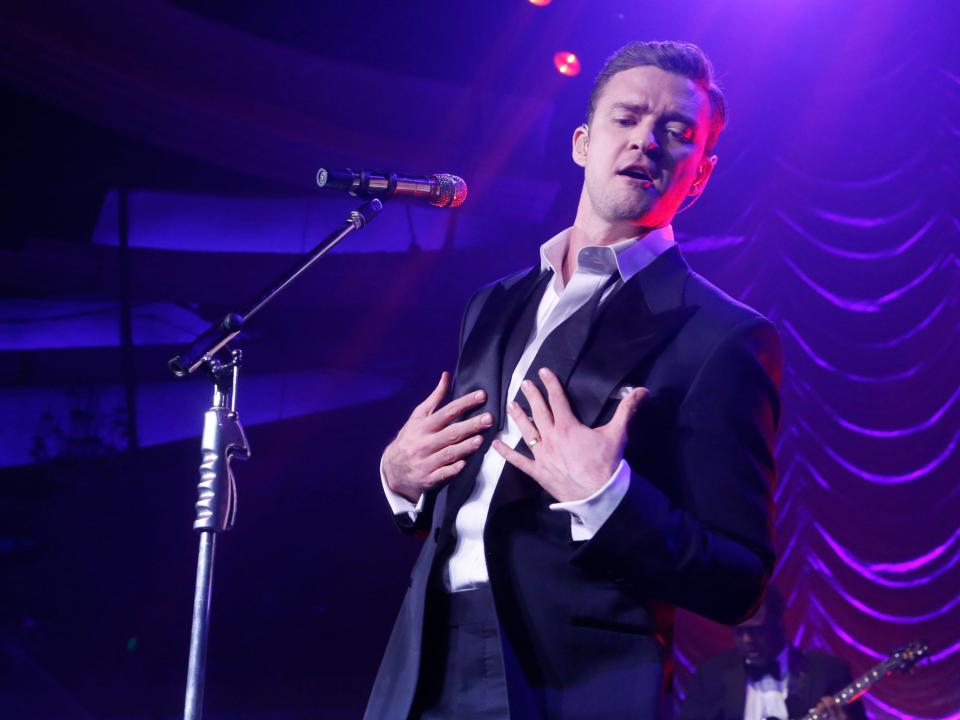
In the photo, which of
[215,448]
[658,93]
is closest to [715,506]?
[658,93]

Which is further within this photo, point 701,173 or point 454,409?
point 701,173

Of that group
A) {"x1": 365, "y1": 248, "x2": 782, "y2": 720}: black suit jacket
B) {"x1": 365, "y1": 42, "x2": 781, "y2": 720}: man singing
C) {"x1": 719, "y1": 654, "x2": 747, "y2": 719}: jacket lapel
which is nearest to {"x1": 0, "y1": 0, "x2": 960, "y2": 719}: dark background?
{"x1": 719, "y1": 654, "x2": 747, "y2": 719}: jacket lapel

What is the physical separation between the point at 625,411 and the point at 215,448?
0.81 meters

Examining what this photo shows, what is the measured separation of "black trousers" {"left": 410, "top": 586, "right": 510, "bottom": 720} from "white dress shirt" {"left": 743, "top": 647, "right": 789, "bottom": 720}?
451 cm

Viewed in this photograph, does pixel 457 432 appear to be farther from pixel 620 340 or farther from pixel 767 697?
pixel 767 697

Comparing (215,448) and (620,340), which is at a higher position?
(620,340)

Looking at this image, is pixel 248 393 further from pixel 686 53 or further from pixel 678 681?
pixel 686 53

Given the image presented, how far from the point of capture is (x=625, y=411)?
4.18 ft

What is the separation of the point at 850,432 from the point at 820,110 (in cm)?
192

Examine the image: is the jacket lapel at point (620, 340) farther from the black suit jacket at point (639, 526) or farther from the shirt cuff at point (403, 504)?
the shirt cuff at point (403, 504)

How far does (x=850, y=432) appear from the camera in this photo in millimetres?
5734

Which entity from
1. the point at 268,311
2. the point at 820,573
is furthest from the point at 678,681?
the point at 268,311

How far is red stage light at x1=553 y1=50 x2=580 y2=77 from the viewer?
5340mm

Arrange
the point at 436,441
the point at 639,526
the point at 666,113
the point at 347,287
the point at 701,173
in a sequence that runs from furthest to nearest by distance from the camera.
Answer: the point at 347,287 → the point at 701,173 → the point at 666,113 → the point at 436,441 → the point at 639,526
